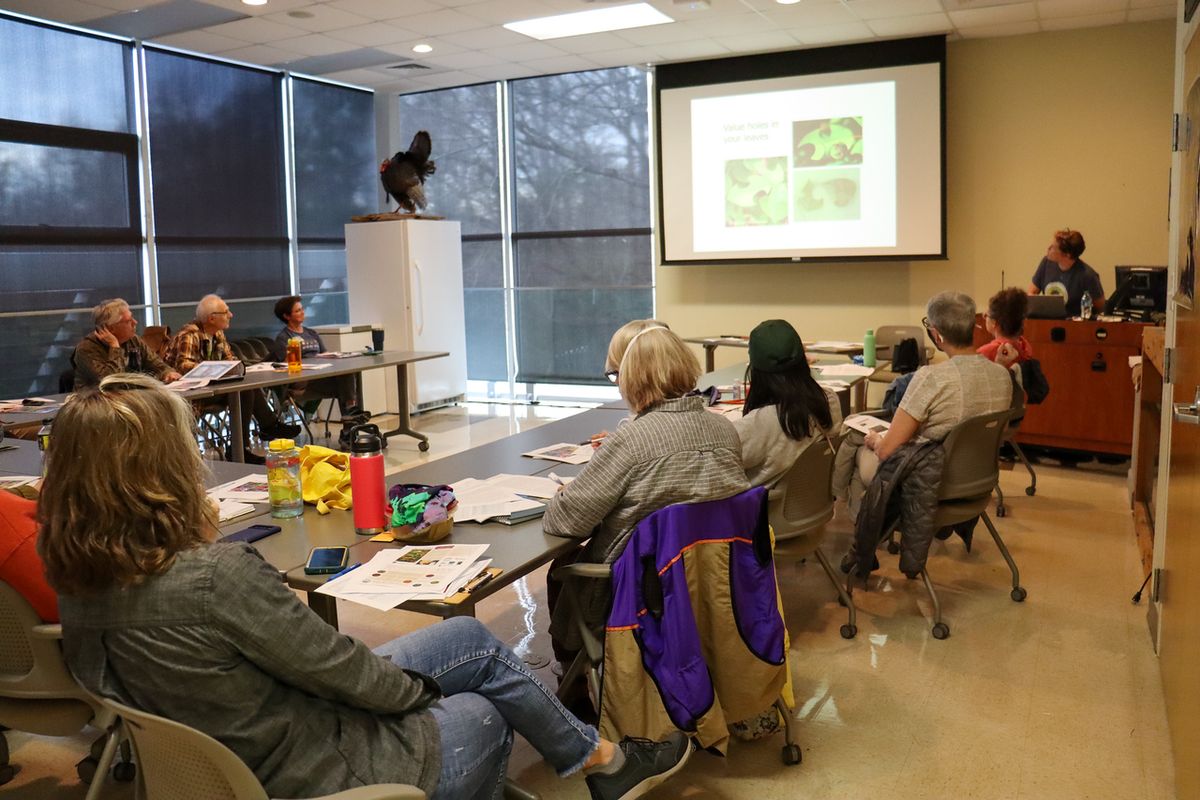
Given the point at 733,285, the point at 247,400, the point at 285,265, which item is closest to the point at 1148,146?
the point at 733,285

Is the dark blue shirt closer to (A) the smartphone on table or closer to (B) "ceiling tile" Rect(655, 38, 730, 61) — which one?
(B) "ceiling tile" Rect(655, 38, 730, 61)

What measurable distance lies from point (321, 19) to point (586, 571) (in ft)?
18.0

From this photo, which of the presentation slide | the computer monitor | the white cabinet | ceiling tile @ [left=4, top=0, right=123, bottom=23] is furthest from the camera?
the white cabinet

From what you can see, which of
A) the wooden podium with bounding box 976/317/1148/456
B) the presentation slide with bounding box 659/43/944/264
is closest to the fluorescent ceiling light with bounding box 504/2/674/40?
the presentation slide with bounding box 659/43/944/264

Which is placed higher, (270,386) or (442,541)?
(270,386)

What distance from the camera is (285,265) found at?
8812 mm

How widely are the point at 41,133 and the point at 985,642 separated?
6.70 metres

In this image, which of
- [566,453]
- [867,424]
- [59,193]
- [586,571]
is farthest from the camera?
[59,193]

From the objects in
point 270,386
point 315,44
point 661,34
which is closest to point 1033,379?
point 661,34

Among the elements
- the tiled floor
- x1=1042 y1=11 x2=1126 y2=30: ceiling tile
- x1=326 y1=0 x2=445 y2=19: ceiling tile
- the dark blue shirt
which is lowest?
the tiled floor

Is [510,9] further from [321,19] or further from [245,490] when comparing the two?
[245,490]

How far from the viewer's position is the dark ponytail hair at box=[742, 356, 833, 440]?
3.17 meters

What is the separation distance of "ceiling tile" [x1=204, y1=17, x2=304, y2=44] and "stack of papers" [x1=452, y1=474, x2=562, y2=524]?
4954 millimetres

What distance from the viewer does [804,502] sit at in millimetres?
3217
